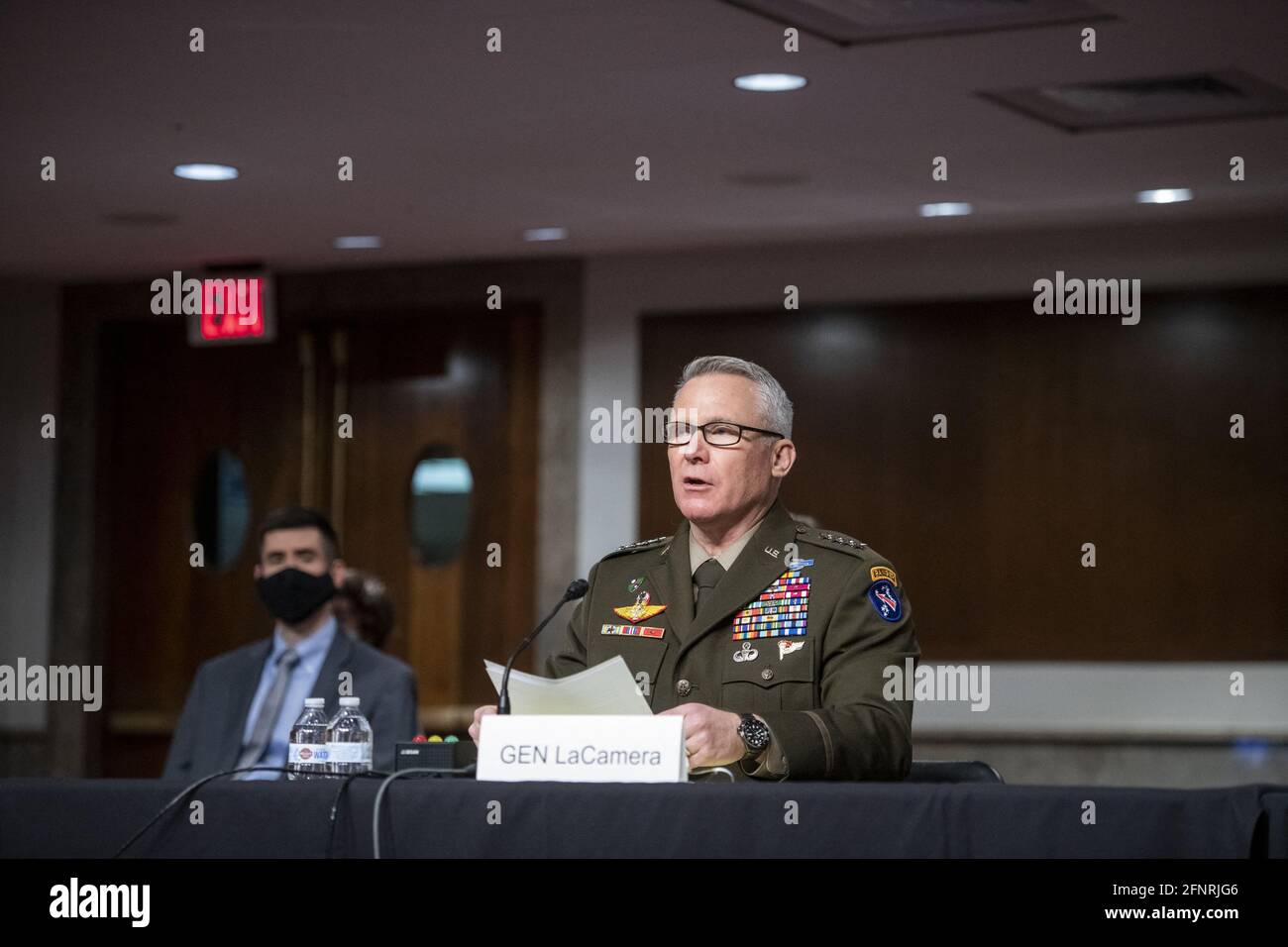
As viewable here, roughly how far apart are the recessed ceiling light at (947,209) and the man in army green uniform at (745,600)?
4.18m

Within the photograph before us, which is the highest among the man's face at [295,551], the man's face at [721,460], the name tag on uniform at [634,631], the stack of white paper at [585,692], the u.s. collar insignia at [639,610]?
the man's face at [721,460]

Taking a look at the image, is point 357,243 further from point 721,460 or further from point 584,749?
point 584,749

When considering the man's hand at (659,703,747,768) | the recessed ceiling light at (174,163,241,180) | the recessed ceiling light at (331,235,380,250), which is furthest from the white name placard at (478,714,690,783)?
the recessed ceiling light at (331,235,380,250)

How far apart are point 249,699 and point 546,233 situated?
138 inches

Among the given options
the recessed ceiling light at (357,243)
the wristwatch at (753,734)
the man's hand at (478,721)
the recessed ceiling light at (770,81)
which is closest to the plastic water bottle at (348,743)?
the man's hand at (478,721)

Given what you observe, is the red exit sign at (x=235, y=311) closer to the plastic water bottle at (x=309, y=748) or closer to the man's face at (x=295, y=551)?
the man's face at (x=295, y=551)

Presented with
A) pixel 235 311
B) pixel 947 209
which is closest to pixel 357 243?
pixel 235 311

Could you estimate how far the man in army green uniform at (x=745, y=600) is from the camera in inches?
110

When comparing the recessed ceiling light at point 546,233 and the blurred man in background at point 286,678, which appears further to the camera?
the recessed ceiling light at point 546,233

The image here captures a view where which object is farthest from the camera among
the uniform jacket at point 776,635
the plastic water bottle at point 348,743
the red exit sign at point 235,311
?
the red exit sign at point 235,311

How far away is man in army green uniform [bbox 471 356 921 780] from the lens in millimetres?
2785

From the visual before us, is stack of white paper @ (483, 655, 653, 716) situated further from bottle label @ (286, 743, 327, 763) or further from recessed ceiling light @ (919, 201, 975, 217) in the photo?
recessed ceiling light @ (919, 201, 975, 217)
